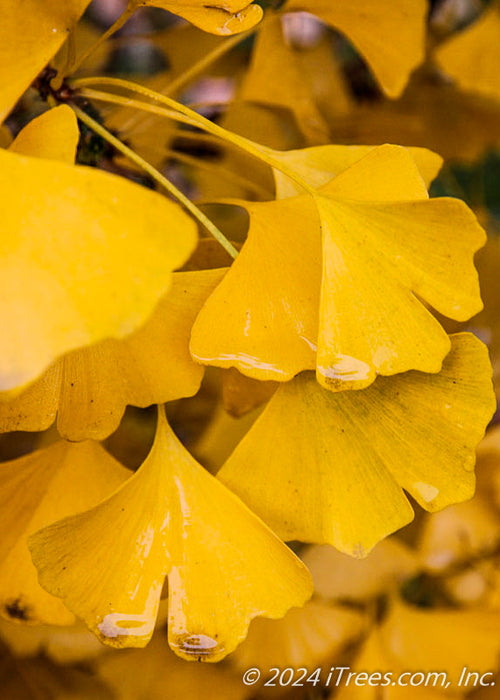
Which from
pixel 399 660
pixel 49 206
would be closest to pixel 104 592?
pixel 49 206

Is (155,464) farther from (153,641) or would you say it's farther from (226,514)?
(153,641)

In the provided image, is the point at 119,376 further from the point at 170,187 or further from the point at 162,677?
the point at 162,677

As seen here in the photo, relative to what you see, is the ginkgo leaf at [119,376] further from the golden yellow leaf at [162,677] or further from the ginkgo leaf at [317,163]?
the golden yellow leaf at [162,677]

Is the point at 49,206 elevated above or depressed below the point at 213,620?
above

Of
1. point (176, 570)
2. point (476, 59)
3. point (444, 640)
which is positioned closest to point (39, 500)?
point (176, 570)

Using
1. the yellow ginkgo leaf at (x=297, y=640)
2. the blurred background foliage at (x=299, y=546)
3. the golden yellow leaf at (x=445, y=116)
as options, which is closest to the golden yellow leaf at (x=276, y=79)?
the blurred background foliage at (x=299, y=546)

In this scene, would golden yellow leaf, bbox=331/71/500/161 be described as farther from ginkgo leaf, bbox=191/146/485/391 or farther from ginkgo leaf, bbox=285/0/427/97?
ginkgo leaf, bbox=191/146/485/391

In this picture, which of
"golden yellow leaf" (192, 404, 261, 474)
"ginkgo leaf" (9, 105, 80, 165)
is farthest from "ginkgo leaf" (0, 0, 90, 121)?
"golden yellow leaf" (192, 404, 261, 474)
